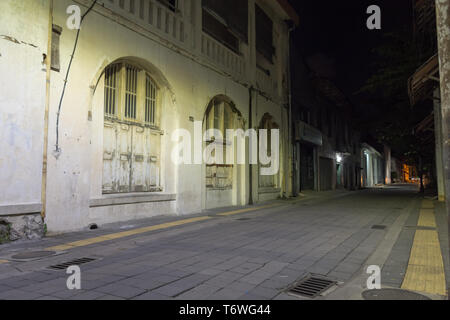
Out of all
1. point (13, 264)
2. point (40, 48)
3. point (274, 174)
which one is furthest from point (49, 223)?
point (274, 174)

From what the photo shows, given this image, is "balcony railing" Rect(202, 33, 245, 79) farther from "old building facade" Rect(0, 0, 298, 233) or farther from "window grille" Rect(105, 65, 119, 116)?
"window grille" Rect(105, 65, 119, 116)

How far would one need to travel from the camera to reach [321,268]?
14.8ft

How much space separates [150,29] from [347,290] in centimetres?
868

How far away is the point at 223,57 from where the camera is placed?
13.5m

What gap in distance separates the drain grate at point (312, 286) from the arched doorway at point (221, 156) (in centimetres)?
838

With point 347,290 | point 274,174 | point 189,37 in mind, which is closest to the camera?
point 347,290

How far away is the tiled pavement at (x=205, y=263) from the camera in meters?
3.54

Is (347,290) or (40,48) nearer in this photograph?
(347,290)

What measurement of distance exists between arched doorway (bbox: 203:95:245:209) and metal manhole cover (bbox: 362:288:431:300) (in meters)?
9.00

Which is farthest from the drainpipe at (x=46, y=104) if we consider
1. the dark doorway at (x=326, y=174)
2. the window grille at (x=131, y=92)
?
the dark doorway at (x=326, y=174)

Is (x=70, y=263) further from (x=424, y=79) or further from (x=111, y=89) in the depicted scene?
(x=424, y=79)

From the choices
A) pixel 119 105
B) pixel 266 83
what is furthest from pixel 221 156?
pixel 266 83
